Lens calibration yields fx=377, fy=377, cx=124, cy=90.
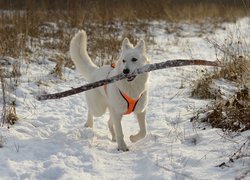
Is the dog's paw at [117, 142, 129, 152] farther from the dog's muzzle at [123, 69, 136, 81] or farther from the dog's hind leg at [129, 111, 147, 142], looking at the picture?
the dog's muzzle at [123, 69, 136, 81]

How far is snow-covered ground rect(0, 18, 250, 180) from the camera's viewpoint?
282cm

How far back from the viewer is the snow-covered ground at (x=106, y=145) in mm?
2818

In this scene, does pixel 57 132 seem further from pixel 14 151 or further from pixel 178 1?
pixel 178 1

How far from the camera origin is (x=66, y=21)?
10.3m

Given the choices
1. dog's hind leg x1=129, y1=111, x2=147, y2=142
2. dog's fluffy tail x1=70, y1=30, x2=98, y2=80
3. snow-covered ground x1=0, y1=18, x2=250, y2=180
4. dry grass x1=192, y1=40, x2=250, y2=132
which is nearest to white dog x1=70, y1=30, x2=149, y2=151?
dog's hind leg x1=129, y1=111, x2=147, y2=142

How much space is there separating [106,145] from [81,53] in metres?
1.16

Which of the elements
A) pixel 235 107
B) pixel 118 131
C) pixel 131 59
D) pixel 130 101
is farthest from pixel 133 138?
pixel 235 107

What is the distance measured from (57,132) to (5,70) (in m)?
2.45

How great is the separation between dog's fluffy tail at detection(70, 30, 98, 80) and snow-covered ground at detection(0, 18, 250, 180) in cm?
64

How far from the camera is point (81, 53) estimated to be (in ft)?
14.1

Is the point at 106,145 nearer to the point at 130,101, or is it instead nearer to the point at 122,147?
the point at 122,147

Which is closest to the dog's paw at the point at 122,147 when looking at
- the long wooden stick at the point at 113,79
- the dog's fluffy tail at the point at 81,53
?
the long wooden stick at the point at 113,79

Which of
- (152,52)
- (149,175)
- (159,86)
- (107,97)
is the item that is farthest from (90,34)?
(149,175)

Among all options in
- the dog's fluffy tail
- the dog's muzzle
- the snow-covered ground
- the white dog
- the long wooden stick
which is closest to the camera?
the snow-covered ground
